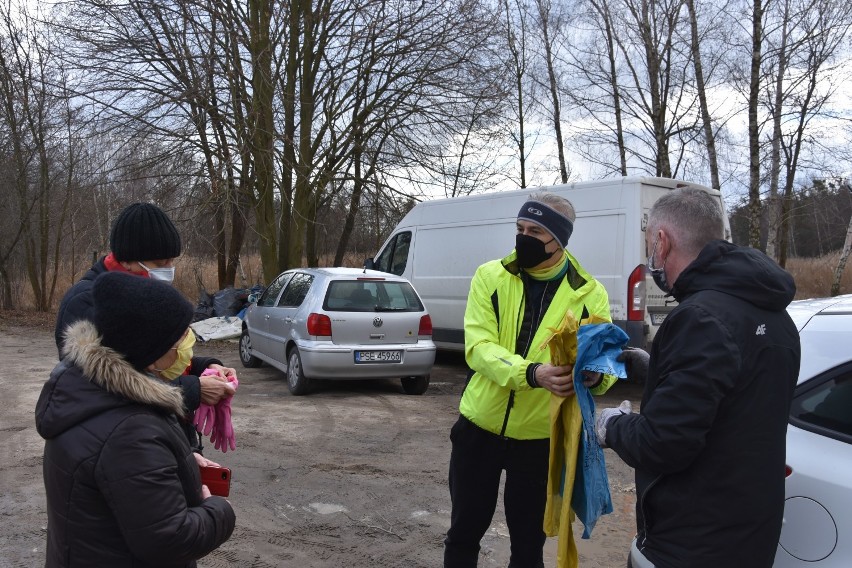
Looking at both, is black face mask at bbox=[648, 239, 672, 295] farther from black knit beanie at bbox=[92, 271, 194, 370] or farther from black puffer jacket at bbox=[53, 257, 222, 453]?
black puffer jacket at bbox=[53, 257, 222, 453]

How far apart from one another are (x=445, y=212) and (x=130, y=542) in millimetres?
10287

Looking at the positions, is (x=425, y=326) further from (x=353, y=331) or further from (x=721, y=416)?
(x=721, y=416)

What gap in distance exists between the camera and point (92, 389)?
5.98 feet

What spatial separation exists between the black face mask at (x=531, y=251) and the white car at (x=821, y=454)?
1.09m

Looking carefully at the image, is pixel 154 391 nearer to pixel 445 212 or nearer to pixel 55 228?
pixel 445 212

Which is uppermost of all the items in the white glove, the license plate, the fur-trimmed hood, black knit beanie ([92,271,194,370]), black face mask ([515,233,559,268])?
black face mask ([515,233,559,268])

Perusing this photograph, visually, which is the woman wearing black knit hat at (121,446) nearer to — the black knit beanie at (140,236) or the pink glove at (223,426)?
the pink glove at (223,426)

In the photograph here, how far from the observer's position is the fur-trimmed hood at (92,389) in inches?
70.7

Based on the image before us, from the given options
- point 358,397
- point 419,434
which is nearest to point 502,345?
point 419,434

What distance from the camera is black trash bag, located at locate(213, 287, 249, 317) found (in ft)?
51.7

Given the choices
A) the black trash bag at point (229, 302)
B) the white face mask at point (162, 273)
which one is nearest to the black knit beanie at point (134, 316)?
the white face mask at point (162, 273)

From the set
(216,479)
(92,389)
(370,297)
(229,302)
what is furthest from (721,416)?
(229,302)

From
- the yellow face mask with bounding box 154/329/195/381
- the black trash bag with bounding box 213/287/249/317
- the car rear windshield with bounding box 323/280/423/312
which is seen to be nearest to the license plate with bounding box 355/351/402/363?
the car rear windshield with bounding box 323/280/423/312

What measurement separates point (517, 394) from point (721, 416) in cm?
105
